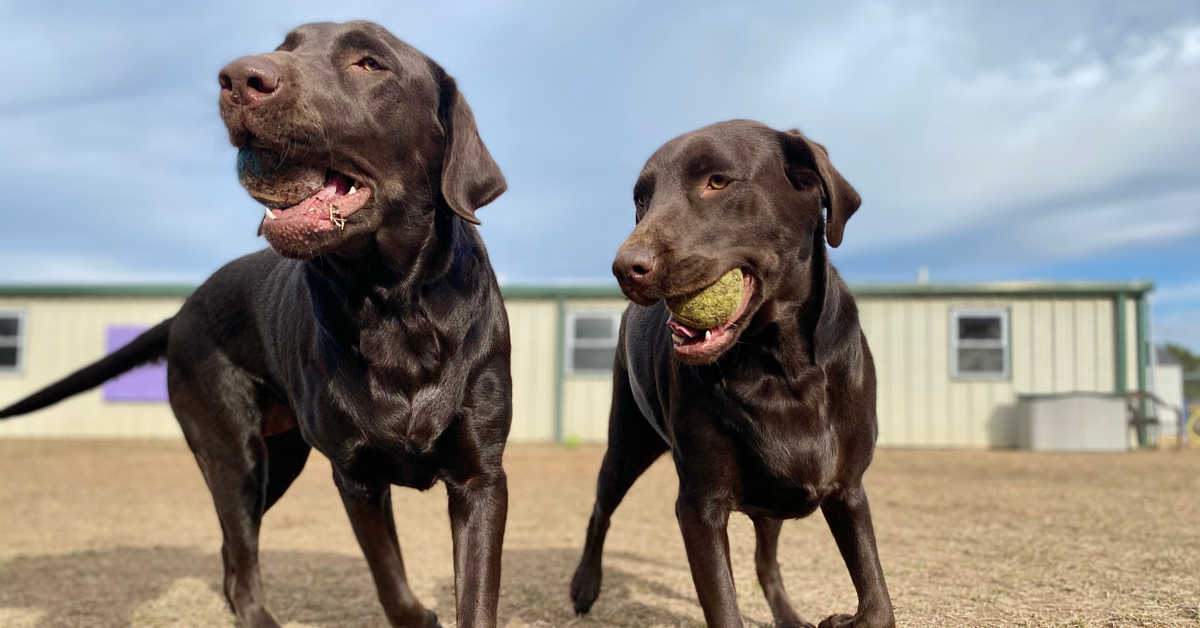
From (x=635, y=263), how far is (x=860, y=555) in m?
1.28

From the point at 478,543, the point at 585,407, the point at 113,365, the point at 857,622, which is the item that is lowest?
the point at 585,407

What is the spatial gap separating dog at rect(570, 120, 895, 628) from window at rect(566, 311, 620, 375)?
654 inches

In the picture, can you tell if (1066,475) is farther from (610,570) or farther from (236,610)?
(236,610)

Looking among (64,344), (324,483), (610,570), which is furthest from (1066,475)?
(64,344)

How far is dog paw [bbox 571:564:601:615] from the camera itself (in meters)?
4.27

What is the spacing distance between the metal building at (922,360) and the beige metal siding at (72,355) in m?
0.05

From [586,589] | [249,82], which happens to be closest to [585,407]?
[586,589]

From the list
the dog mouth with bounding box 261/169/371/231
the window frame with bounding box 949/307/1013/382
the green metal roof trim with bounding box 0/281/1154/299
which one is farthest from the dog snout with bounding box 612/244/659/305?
the window frame with bounding box 949/307/1013/382

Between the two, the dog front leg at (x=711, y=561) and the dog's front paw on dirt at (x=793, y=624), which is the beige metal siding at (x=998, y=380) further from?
the dog front leg at (x=711, y=561)

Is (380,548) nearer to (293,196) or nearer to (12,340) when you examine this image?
(293,196)

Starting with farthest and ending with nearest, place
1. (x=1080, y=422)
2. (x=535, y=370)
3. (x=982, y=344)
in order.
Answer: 1. (x=535, y=370)
2. (x=982, y=344)
3. (x=1080, y=422)

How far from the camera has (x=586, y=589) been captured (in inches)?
168

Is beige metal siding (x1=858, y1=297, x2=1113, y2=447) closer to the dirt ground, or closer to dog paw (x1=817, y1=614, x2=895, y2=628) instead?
the dirt ground

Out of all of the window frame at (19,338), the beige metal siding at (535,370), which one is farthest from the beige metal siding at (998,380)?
the window frame at (19,338)
